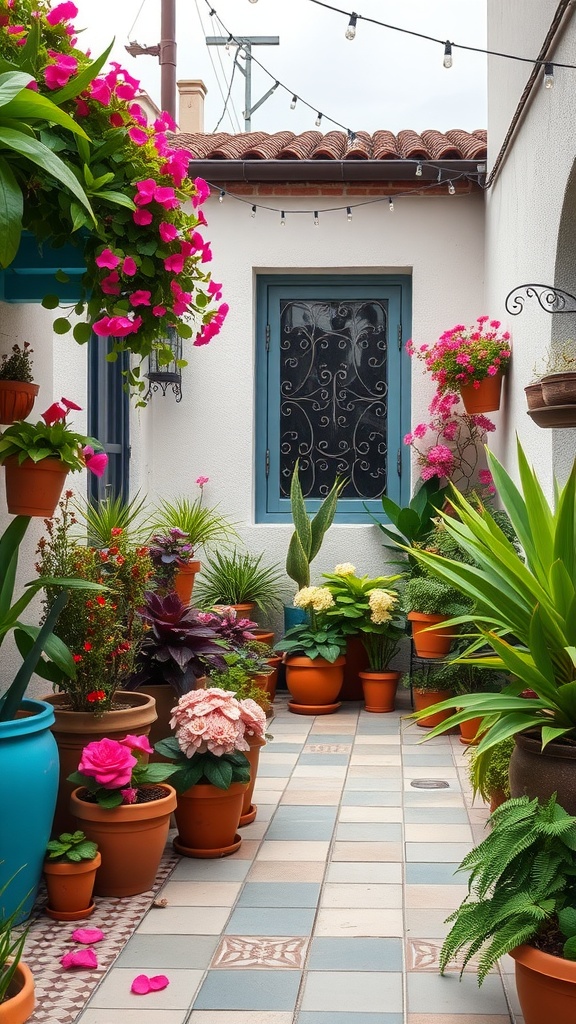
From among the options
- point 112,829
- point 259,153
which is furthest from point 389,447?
point 112,829

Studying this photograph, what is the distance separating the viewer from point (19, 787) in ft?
9.52

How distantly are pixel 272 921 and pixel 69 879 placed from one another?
63cm

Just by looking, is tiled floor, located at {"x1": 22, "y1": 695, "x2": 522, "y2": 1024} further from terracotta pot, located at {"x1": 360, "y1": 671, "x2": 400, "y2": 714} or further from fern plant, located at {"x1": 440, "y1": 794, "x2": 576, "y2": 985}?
terracotta pot, located at {"x1": 360, "y1": 671, "x2": 400, "y2": 714}

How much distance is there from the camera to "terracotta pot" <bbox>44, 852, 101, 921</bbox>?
10.2 ft

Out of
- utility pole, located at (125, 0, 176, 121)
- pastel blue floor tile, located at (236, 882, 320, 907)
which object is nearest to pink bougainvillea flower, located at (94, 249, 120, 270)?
pastel blue floor tile, located at (236, 882, 320, 907)

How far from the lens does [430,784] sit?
4.78 meters

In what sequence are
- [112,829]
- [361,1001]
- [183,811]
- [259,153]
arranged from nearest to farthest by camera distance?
[361,1001] → [112,829] → [183,811] → [259,153]

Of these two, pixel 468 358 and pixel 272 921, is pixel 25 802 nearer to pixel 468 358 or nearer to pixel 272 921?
pixel 272 921

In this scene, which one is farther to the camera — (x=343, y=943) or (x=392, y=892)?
(x=392, y=892)

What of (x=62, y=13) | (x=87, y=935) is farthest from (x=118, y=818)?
(x=62, y=13)

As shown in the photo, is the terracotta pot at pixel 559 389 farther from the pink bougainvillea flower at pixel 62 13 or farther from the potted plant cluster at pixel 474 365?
the potted plant cluster at pixel 474 365

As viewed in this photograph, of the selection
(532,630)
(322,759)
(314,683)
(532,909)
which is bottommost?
(322,759)

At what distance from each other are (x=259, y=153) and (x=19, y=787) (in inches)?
204

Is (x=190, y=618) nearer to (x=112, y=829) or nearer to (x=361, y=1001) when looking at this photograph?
(x=112, y=829)
